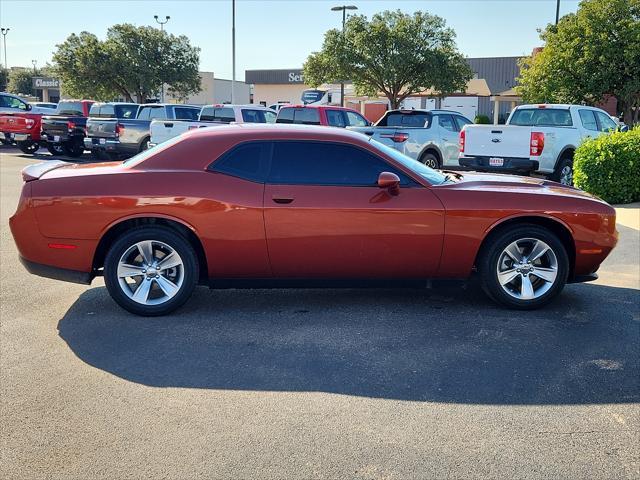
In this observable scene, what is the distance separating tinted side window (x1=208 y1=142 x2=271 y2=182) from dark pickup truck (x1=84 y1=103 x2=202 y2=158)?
44.3 feet

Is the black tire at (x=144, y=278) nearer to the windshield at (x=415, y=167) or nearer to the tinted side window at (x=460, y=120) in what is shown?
the windshield at (x=415, y=167)

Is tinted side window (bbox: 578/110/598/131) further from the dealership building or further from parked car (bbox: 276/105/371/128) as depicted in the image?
the dealership building

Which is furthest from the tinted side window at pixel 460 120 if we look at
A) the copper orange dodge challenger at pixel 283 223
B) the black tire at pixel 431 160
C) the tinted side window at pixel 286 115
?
the copper orange dodge challenger at pixel 283 223

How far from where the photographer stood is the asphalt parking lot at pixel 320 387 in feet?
11.1

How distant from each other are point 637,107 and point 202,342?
79.2ft

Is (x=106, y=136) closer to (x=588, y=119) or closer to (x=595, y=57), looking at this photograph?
(x=588, y=119)

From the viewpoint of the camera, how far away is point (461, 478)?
324 centimetres

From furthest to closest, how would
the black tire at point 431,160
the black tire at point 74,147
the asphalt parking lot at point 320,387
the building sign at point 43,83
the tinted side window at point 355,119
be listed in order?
the building sign at point 43,83 → the black tire at point 74,147 → the tinted side window at point 355,119 → the black tire at point 431,160 → the asphalt parking lot at point 320,387

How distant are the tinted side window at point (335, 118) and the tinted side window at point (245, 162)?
11073 millimetres

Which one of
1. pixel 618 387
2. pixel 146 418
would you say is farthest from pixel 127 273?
pixel 618 387

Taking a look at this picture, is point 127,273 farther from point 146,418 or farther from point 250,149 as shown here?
point 146,418

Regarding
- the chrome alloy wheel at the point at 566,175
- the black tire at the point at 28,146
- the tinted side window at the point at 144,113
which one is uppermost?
the tinted side window at the point at 144,113

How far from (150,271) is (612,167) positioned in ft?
31.0

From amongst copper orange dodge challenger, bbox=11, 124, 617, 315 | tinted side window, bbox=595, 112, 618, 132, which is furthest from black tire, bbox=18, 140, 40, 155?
copper orange dodge challenger, bbox=11, 124, 617, 315
